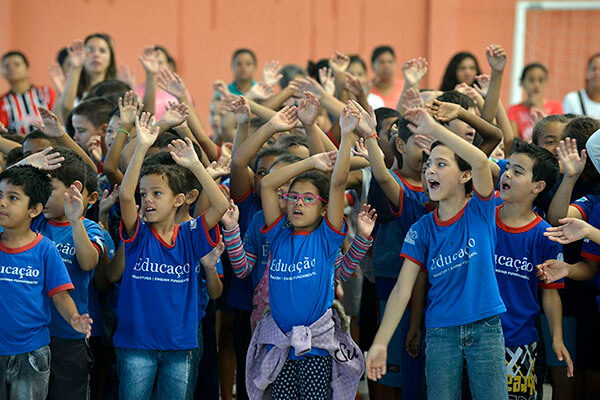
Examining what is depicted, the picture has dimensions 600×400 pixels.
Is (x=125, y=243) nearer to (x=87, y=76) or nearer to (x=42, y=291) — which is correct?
(x=42, y=291)

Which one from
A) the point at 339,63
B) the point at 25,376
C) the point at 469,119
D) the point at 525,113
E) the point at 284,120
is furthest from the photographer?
the point at 525,113

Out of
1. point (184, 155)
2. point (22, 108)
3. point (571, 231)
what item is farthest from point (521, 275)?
point (22, 108)

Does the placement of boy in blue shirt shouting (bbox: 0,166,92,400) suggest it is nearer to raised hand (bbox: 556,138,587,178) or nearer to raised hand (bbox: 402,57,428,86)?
raised hand (bbox: 556,138,587,178)

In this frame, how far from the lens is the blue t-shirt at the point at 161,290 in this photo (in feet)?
10.6

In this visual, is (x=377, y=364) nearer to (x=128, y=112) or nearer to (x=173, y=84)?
(x=128, y=112)

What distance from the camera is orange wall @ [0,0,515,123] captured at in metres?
8.77

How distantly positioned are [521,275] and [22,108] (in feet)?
12.5

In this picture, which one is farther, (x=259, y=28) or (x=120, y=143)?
(x=259, y=28)

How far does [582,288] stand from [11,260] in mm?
2453

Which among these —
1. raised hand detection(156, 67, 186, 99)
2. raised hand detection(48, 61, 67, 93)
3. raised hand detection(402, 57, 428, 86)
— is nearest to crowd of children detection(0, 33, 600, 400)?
raised hand detection(156, 67, 186, 99)

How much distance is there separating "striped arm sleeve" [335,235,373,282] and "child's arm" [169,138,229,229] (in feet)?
1.87

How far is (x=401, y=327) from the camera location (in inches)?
142

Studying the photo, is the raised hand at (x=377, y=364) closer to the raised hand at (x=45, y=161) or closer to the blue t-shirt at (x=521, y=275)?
the blue t-shirt at (x=521, y=275)

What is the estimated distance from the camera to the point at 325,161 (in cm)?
333
